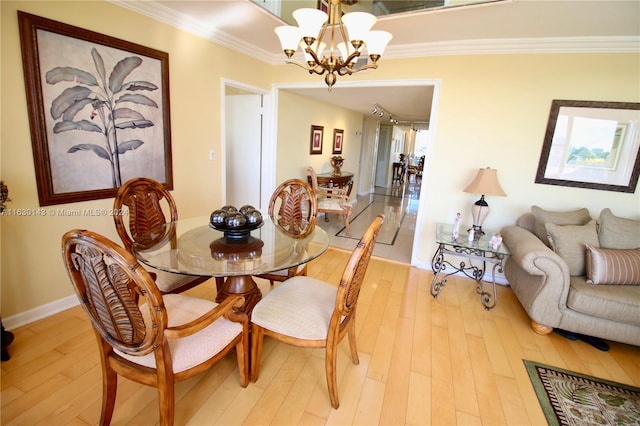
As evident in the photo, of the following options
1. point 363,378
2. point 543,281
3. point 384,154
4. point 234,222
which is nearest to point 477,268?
Answer: point 543,281

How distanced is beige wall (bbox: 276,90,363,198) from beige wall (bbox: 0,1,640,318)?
80 centimetres

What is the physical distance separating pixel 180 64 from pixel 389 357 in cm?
302

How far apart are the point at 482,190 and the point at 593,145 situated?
1.05m

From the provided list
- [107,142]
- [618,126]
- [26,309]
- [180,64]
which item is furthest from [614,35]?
[26,309]

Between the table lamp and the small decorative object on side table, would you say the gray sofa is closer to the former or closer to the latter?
the table lamp

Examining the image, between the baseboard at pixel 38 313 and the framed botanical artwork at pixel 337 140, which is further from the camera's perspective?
the framed botanical artwork at pixel 337 140

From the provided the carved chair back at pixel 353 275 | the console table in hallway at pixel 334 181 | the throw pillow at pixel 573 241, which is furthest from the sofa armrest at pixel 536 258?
the console table in hallway at pixel 334 181

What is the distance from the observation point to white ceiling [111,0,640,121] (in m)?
2.19

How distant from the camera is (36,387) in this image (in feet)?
5.19

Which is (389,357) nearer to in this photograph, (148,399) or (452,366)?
(452,366)

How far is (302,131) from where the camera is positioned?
493 centimetres

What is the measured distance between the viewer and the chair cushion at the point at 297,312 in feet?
4.91

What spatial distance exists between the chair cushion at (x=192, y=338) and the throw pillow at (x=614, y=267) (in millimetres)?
2513

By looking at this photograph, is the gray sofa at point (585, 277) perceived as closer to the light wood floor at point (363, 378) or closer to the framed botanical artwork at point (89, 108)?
the light wood floor at point (363, 378)
